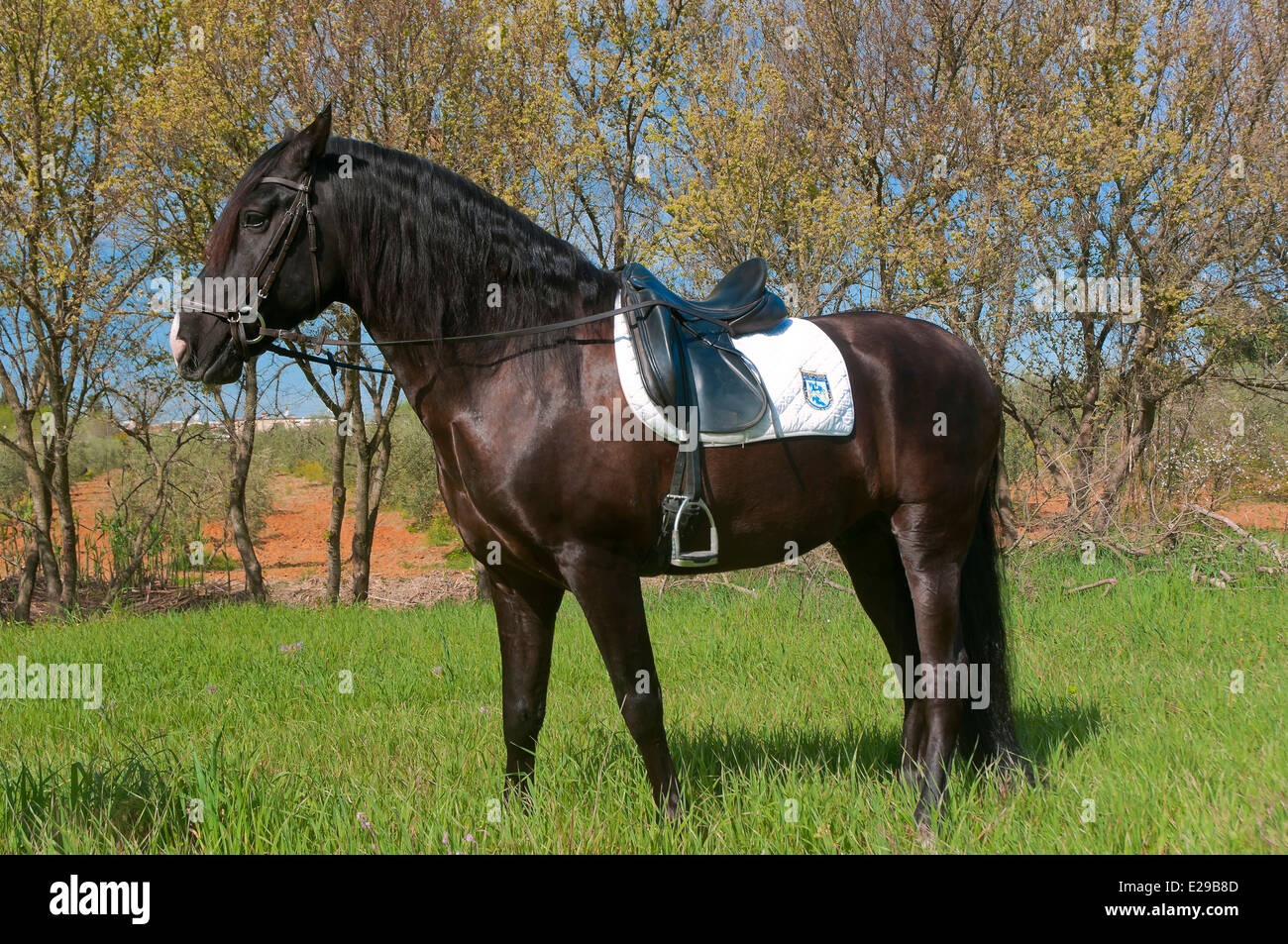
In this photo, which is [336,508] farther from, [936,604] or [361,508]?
[936,604]

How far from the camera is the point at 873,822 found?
9.89 feet

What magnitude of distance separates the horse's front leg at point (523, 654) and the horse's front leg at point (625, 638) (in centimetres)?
48

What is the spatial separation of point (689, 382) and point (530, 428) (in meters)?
0.63

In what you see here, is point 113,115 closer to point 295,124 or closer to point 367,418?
point 295,124

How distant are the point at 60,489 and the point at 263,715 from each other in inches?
285

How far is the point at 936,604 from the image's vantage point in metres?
3.48

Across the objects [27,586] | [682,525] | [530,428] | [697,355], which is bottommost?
[27,586]

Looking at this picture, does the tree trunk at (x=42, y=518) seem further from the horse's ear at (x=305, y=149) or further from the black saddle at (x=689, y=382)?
the black saddle at (x=689, y=382)

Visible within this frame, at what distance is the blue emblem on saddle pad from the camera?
131 inches

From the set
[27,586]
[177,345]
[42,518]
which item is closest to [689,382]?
[177,345]

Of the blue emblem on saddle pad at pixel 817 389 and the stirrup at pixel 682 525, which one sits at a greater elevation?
the blue emblem on saddle pad at pixel 817 389

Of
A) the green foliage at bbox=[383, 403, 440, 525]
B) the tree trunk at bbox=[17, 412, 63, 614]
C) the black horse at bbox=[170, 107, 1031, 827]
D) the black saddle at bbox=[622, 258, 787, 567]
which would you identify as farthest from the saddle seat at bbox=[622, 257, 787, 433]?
the green foliage at bbox=[383, 403, 440, 525]

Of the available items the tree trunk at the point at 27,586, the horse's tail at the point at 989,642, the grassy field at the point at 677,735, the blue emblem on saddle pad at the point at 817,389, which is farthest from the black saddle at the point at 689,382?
the tree trunk at the point at 27,586

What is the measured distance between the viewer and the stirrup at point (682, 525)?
308cm
